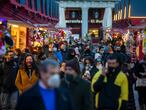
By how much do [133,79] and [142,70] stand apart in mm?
1111

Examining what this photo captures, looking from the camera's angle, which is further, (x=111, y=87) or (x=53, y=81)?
(x=111, y=87)

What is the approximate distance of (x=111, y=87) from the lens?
330 inches

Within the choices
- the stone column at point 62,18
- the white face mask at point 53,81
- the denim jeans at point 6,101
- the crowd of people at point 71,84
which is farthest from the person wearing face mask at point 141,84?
the stone column at point 62,18

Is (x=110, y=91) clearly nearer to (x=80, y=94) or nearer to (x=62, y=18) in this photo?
(x=80, y=94)

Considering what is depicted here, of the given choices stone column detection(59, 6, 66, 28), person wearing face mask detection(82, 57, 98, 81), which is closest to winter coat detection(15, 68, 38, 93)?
person wearing face mask detection(82, 57, 98, 81)

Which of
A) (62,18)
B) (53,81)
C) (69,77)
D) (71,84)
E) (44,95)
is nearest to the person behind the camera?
(53,81)

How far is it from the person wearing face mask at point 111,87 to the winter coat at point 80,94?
0.97 metres

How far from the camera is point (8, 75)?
44.0 ft

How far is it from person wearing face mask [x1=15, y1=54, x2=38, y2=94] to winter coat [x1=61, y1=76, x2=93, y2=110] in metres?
3.46

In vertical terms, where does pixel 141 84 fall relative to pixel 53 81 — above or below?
below

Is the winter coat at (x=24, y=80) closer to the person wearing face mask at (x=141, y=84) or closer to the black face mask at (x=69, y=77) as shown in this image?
the person wearing face mask at (x=141, y=84)

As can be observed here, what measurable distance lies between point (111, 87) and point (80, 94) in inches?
48.9

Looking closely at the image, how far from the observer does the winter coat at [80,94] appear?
7.20 meters

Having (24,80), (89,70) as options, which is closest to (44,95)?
(24,80)
